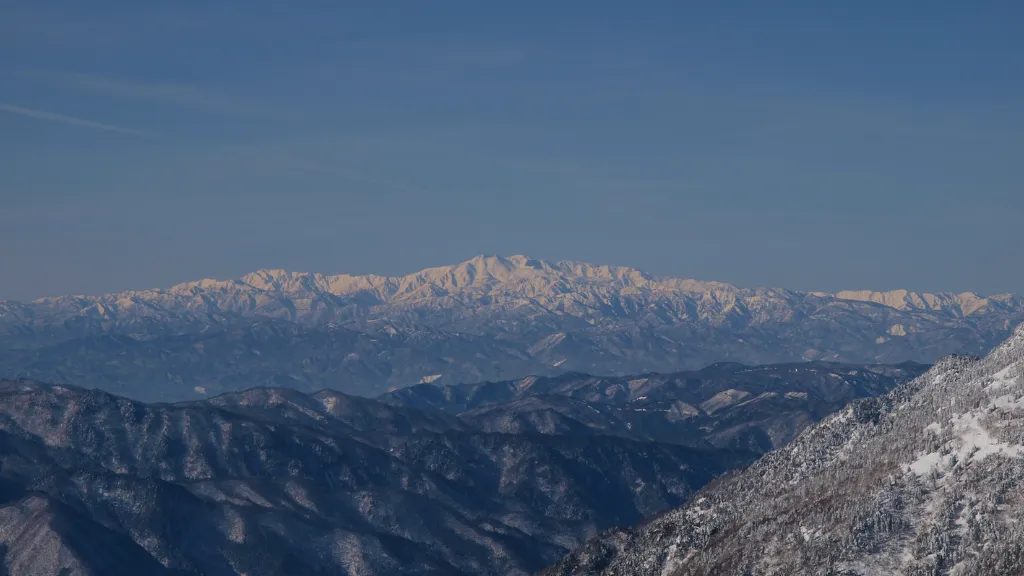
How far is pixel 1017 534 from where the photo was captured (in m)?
199

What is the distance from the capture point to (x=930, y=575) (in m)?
200

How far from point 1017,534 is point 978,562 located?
790 centimetres

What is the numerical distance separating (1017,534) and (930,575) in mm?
15114

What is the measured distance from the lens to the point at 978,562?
19788 cm

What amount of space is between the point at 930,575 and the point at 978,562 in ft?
25.0
